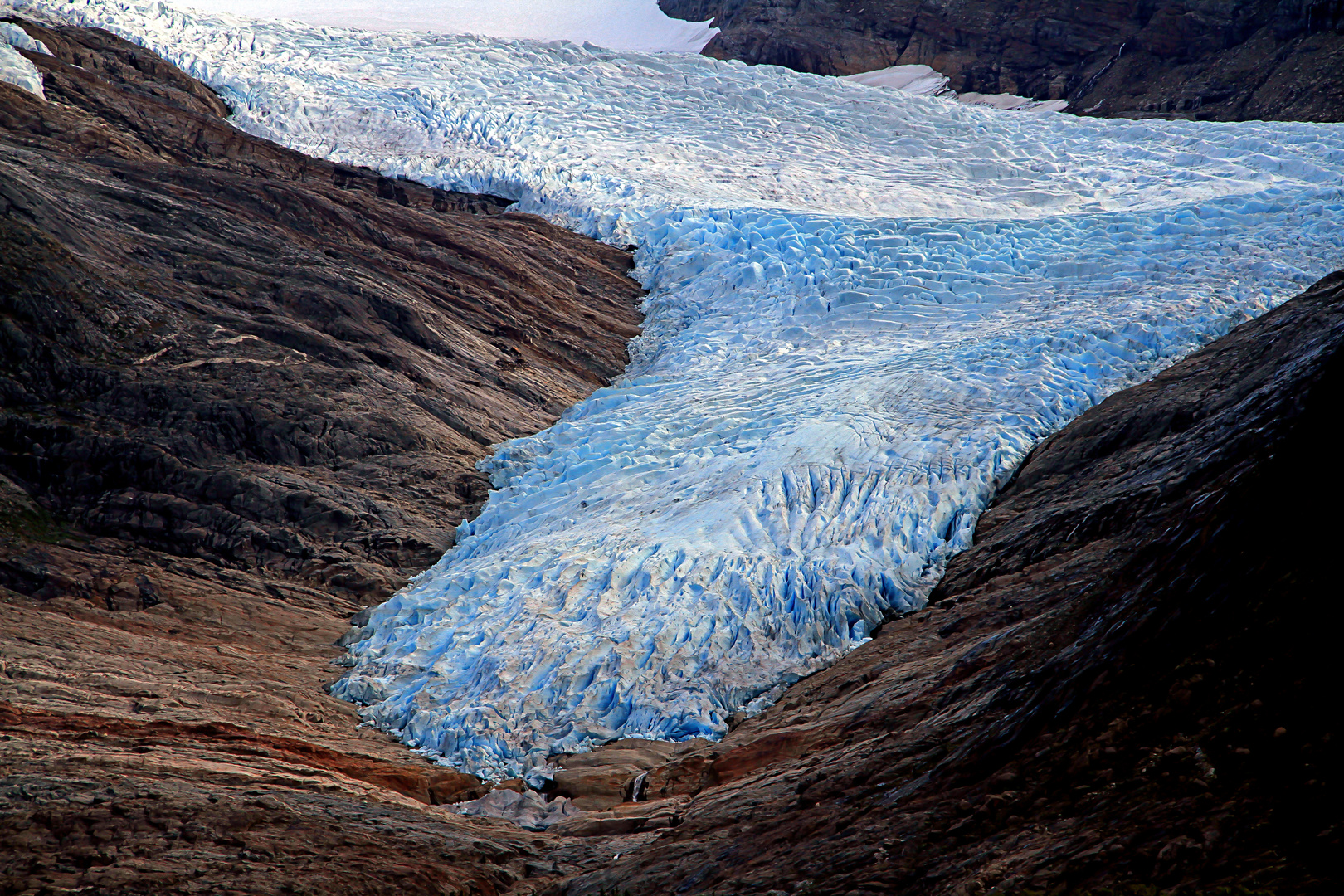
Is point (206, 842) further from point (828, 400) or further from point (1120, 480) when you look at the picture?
point (828, 400)

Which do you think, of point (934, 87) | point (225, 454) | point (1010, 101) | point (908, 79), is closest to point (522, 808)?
point (225, 454)

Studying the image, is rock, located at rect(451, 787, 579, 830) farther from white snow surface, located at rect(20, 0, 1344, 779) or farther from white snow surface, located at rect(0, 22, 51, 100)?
white snow surface, located at rect(0, 22, 51, 100)

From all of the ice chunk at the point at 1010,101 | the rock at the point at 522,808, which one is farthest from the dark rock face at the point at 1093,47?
the rock at the point at 522,808

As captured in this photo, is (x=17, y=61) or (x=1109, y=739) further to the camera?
(x=17, y=61)

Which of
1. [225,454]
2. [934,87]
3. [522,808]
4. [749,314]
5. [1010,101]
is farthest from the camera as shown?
[934,87]

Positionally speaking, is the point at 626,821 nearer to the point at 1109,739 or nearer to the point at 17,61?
the point at 1109,739

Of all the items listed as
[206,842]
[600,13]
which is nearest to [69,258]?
[206,842]

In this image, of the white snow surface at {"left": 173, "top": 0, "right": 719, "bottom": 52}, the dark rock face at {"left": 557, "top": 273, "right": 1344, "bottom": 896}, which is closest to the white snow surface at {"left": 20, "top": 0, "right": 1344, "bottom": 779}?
the dark rock face at {"left": 557, "top": 273, "right": 1344, "bottom": 896}
